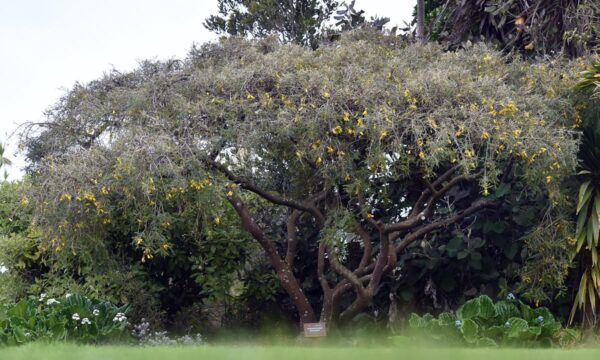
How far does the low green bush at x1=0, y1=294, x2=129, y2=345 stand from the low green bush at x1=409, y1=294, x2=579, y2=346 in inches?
147

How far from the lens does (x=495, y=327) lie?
32.8ft

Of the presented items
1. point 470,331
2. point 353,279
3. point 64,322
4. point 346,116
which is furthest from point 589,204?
point 64,322

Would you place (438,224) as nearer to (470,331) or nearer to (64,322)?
(470,331)

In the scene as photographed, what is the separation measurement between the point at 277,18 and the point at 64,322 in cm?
1731

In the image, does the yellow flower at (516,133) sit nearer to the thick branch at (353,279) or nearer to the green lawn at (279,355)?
the thick branch at (353,279)

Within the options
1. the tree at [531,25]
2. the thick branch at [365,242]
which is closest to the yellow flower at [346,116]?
the thick branch at [365,242]

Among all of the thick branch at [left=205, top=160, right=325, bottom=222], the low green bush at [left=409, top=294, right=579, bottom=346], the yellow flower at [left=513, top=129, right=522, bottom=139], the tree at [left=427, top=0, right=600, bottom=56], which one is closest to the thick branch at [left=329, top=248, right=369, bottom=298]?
the thick branch at [left=205, top=160, right=325, bottom=222]

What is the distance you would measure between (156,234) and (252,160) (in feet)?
5.63

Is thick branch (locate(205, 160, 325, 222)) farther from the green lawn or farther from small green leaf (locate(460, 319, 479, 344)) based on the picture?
the green lawn

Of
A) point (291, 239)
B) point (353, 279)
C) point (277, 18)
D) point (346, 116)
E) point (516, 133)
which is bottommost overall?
point (353, 279)

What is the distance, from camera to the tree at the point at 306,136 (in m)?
9.93

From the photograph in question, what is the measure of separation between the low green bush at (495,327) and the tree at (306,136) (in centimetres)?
134

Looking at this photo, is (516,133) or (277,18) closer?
(516,133)

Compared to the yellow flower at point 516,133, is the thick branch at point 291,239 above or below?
below
